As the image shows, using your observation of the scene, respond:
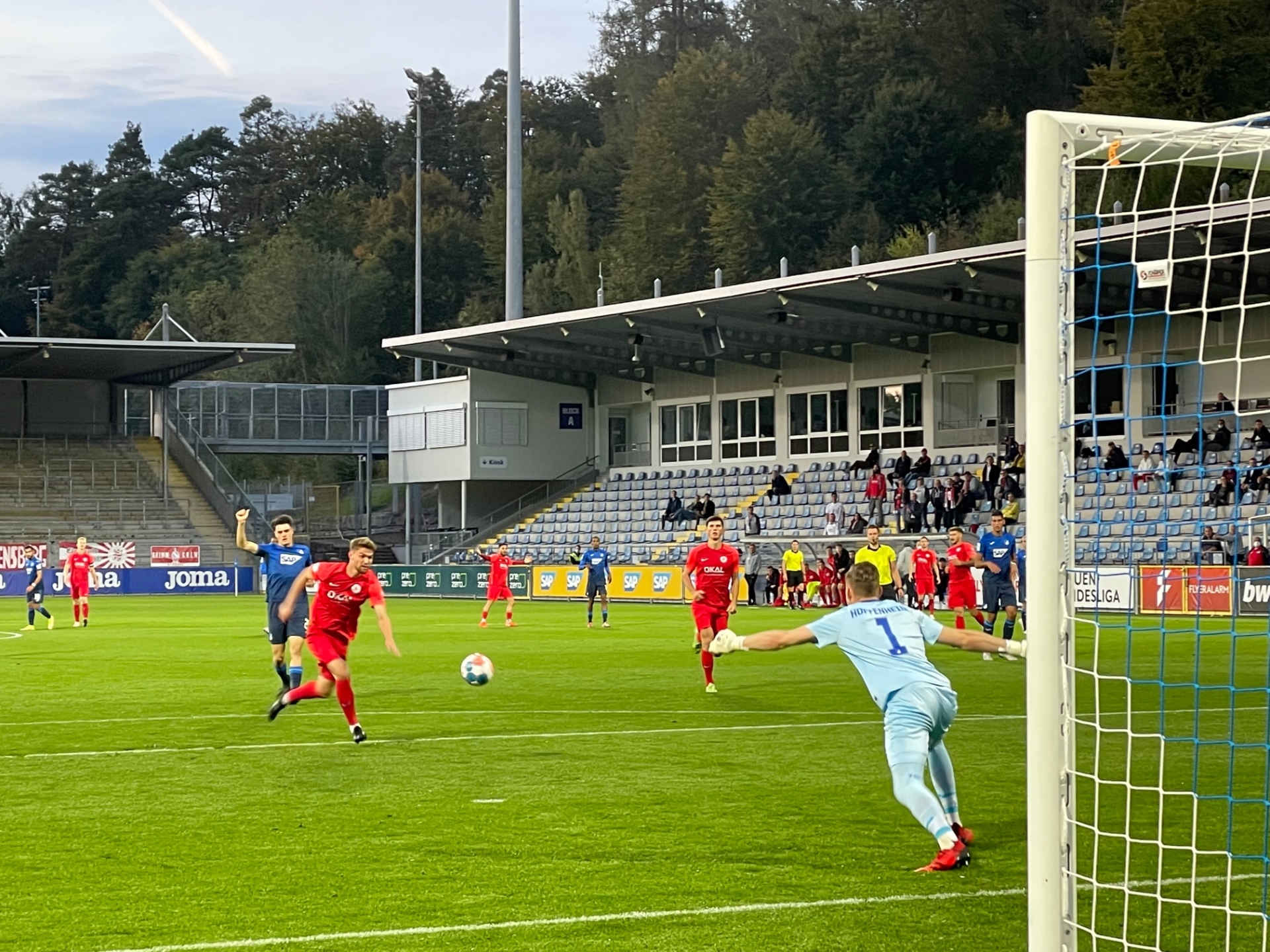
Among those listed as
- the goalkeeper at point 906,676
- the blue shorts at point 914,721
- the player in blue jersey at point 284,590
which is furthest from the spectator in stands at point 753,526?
the blue shorts at point 914,721

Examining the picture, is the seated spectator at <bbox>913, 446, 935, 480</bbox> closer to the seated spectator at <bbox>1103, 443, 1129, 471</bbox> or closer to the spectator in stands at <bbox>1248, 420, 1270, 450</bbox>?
the seated spectator at <bbox>1103, 443, 1129, 471</bbox>

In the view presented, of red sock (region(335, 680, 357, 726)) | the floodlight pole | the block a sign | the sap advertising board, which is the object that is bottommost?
the sap advertising board

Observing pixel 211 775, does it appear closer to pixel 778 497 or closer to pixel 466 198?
pixel 778 497

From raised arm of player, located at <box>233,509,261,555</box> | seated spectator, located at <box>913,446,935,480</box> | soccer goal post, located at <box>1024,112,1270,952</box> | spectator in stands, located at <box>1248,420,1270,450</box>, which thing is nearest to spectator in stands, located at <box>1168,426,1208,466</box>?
spectator in stands, located at <box>1248,420,1270,450</box>

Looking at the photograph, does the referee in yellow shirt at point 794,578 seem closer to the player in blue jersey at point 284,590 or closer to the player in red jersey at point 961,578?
the player in red jersey at point 961,578

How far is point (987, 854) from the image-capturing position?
900 cm

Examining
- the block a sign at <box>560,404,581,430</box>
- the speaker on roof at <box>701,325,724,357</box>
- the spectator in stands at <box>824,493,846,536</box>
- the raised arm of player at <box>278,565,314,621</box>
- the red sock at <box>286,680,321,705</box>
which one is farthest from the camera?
the block a sign at <box>560,404,581,430</box>

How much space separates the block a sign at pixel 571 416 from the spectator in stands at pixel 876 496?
17548mm

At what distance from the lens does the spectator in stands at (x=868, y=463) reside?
46719 mm

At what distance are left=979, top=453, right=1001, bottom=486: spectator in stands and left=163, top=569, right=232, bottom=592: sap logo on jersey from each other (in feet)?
85.7

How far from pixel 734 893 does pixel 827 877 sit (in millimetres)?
A: 609

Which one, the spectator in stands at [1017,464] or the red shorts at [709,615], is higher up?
the spectator in stands at [1017,464]

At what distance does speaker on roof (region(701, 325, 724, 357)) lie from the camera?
49.9m

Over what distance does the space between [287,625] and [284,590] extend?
0.41 metres
